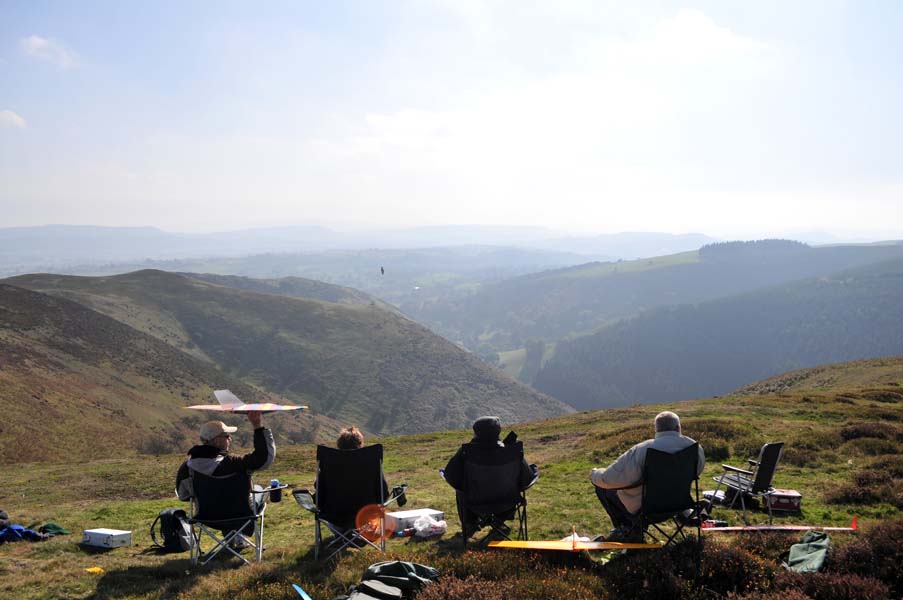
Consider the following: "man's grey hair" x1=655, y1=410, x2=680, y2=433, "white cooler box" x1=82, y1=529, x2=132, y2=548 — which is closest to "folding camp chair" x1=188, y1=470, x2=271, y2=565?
"white cooler box" x1=82, y1=529, x2=132, y2=548

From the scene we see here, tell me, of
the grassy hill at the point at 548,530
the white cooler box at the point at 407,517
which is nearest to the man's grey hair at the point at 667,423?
the grassy hill at the point at 548,530

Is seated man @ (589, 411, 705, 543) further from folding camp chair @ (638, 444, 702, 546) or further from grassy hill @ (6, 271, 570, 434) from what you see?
grassy hill @ (6, 271, 570, 434)

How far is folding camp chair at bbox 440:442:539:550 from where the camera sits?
761 centimetres

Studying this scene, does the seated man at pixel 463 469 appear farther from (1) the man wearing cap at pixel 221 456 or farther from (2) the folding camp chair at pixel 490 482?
(1) the man wearing cap at pixel 221 456

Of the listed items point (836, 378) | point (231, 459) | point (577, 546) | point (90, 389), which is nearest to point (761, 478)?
point (577, 546)

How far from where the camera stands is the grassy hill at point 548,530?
549cm

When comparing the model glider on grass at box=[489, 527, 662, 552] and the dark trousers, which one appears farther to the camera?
the dark trousers

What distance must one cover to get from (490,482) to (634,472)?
1941mm

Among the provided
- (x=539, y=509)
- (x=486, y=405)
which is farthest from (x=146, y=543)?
(x=486, y=405)

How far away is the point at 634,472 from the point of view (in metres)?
6.59

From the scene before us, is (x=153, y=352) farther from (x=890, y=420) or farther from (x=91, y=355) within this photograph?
(x=890, y=420)

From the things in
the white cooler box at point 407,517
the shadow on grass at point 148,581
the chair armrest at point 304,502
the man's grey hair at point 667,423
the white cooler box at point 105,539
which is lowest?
the white cooler box at point 105,539

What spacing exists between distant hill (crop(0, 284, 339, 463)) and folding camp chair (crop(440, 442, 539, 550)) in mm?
30447

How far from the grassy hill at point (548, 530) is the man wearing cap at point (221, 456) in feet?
3.75
